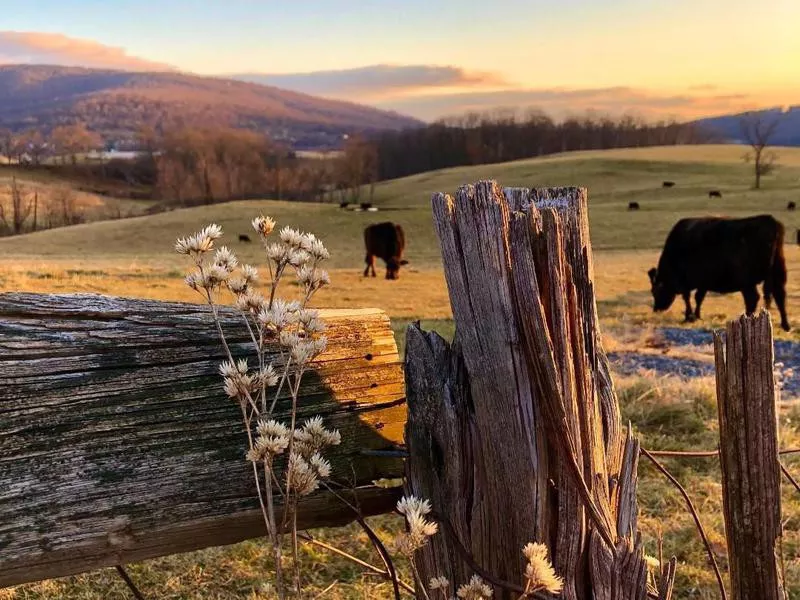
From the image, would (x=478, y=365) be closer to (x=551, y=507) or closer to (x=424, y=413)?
(x=424, y=413)

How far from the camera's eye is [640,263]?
1078 inches

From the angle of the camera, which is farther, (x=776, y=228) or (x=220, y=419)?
(x=776, y=228)

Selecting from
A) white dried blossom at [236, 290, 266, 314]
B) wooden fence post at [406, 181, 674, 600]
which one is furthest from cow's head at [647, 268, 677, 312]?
white dried blossom at [236, 290, 266, 314]

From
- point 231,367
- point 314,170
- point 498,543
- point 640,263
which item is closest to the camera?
point 231,367

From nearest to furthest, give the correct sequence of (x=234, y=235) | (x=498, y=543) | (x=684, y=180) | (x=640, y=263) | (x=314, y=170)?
(x=498, y=543)
(x=640, y=263)
(x=234, y=235)
(x=684, y=180)
(x=314, y=170)

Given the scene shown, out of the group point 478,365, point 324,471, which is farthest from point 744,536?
point 324,471

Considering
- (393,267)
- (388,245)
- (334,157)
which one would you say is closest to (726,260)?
(393,267)

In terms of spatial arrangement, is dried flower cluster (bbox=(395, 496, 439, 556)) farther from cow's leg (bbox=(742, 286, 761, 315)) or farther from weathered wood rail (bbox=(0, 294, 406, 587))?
cow's leg (bbox=(742, 286, 761, 315))

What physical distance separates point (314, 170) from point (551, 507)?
10369cm

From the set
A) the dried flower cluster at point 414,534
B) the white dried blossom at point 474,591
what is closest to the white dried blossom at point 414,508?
the dried flower cluster at point 414,534

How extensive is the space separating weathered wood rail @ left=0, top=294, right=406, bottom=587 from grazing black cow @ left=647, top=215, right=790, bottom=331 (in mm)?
13544

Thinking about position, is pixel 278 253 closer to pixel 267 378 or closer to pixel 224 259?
pixel 224 259

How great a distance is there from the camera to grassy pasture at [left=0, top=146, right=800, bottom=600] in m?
2.99

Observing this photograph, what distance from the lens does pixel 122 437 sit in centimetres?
133
